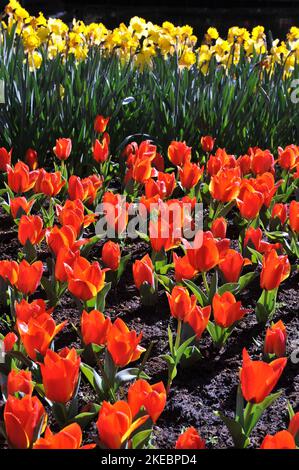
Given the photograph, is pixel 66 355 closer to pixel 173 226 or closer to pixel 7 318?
pixel 7 318

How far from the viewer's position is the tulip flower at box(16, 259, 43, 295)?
1.96 metres

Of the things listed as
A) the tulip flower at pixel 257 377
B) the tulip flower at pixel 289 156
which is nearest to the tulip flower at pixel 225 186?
the tulip flower at pixel 289 156

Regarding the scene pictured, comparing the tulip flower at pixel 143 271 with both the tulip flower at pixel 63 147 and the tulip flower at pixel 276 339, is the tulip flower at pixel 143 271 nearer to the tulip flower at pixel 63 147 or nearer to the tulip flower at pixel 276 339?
the tulip flower at pixel 276 339

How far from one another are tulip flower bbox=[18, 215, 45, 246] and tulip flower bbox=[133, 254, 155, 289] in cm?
34

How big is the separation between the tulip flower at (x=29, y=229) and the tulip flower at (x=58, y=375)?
820 millimetres

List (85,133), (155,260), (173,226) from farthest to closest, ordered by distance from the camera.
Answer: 1. (85,133)
2. (155,260)
3. (173,226)

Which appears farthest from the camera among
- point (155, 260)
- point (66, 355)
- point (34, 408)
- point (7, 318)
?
point (155, 260)

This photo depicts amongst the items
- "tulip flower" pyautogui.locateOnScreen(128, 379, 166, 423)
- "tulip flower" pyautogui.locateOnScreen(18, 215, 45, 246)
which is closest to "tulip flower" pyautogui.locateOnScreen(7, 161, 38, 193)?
"tulip flower" pyautogui.locateOnScreen(18, 215, 45, 246)

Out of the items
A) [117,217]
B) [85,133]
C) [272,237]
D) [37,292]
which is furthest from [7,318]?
[85,133]

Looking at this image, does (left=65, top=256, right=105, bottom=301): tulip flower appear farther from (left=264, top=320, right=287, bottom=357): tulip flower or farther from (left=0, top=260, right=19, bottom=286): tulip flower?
(left=264, top=320, right=287, bottom=357): tulip flower

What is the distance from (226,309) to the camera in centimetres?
185

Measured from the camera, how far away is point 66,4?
43.3 feet

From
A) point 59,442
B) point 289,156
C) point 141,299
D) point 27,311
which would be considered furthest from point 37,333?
point 289,156

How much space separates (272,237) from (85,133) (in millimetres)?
1148
